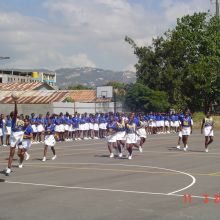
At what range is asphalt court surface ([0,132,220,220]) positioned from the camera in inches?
417

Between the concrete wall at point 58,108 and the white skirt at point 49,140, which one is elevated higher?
the concrete wall at point 58,108

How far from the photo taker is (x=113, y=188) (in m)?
13.8

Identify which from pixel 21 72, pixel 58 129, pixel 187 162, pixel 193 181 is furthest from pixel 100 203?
pixel 21 72

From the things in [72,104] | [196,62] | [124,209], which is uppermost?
[196,62]

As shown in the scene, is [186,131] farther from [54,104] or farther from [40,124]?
[54,104]

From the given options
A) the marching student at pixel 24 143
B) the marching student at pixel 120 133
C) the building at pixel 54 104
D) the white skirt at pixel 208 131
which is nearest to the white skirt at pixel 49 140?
the marching student at pixel 24 143

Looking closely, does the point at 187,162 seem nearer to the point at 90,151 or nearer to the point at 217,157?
the point at 217,157

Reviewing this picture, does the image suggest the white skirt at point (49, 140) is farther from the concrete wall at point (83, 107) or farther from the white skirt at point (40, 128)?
the concrete wall at point (83, 107)

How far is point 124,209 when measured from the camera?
10867 mm

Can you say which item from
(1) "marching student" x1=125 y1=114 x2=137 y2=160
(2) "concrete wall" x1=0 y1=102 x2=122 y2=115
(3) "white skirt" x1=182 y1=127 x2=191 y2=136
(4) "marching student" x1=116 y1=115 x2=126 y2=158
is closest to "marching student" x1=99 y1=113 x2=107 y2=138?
(2) "concrete wall" x1=0 y1=102 x2=122 y2=115

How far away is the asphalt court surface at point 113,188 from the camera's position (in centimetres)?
1059

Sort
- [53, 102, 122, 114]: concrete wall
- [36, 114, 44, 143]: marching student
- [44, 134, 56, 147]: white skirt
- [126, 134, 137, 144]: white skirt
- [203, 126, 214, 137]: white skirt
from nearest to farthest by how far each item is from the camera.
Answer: [44, 134, 56, 147]: white skirt → [126, 134, 137, 144]: white skirt → [203, 126, 214, 137]: white skirt → [36, 114, 44, 143]: marching student → [53, 102, 122, 114]: concrete wall

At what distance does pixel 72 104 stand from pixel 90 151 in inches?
765

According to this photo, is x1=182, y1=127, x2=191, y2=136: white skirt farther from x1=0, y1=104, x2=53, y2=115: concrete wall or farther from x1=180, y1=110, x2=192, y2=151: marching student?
x1=0, y1=104, x2=53, y2=115: concrete wall
